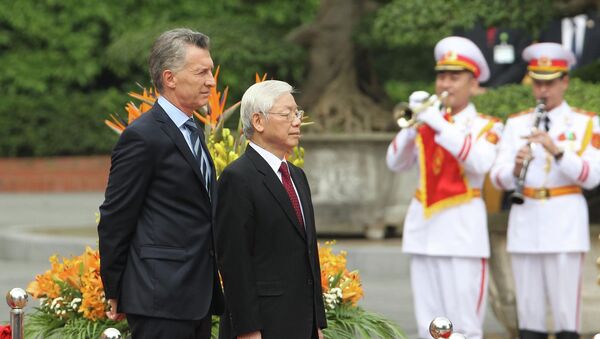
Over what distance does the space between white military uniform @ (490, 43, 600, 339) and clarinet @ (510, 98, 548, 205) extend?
46 mm

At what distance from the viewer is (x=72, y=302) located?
5.66 metres

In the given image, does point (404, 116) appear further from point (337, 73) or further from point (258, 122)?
point (337, 73)

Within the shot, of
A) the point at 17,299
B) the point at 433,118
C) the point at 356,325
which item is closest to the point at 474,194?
the point at 433,118

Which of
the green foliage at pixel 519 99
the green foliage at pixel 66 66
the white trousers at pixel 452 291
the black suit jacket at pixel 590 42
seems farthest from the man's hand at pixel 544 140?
the green foliage at pixel 66 66

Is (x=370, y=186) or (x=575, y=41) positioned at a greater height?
(x=575, y=41)

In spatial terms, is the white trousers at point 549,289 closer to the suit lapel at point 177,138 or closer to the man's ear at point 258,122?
the man's ear at point 258,122

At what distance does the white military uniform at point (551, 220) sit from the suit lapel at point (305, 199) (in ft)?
8.10

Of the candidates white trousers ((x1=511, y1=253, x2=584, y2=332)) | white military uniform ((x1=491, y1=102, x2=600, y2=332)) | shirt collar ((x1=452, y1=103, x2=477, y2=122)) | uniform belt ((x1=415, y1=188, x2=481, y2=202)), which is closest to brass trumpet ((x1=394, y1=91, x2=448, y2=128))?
shirt collar ((x1=452, y1=103, x2=477, y2=122))

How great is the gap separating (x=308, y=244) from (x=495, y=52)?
6.47 metres

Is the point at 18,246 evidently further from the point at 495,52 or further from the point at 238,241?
the point at 238,241

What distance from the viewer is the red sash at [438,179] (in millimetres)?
7289

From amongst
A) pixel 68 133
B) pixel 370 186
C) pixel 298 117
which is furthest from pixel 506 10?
pixel 68 133

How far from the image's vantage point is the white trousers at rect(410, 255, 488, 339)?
7184mm

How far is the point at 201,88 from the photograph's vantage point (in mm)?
4672
